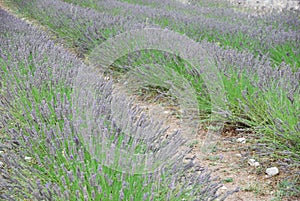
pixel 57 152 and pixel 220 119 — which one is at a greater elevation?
pixel 57 152

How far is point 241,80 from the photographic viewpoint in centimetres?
300

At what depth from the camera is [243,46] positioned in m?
4.20

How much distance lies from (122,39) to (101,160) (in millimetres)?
2936

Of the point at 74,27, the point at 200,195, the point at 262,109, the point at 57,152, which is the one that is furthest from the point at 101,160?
the point at 74,27

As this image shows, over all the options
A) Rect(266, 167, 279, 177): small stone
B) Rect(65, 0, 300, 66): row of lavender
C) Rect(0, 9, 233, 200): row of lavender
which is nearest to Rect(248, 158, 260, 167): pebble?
Rect(266, 167, 279, 177): small stone

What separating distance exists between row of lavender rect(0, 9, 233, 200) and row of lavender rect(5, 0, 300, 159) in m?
0.83

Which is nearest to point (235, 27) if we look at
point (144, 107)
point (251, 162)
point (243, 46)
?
point (243, 46)

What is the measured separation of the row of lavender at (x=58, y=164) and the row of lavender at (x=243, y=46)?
0.83 meters

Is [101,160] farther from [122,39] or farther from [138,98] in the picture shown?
[122,39]

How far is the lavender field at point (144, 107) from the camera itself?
169cm

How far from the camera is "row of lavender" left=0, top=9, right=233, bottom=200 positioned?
1.58 meters

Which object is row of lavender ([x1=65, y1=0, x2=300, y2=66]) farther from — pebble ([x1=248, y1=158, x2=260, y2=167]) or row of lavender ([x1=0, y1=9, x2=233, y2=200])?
row of lavender ([x1=0, y1=9, x2=233, y2=200])

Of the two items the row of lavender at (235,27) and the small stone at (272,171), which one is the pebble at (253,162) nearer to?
the small stone at (272,171)

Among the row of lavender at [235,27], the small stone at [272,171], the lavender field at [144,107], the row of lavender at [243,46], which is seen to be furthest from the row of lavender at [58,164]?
the row of lavender at [235,27]
